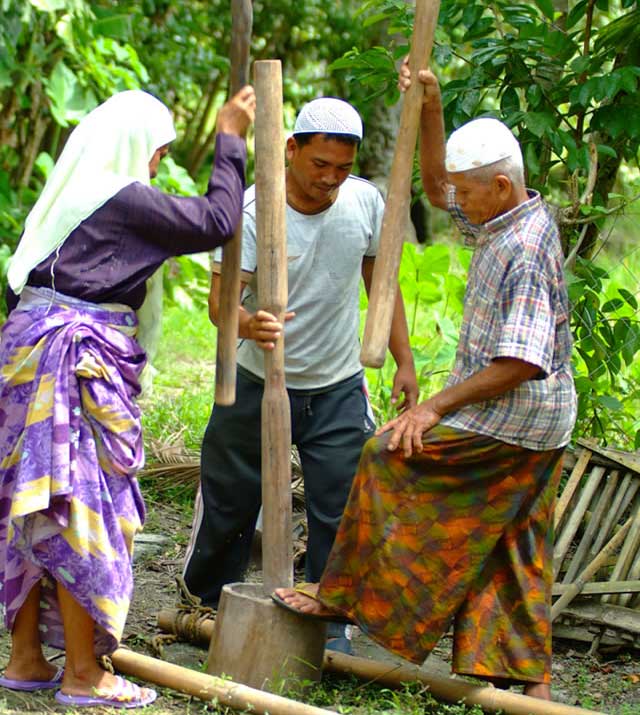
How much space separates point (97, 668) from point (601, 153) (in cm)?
265

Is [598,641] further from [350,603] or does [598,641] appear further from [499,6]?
[499,6]

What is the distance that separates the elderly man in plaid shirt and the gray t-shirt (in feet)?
1.54

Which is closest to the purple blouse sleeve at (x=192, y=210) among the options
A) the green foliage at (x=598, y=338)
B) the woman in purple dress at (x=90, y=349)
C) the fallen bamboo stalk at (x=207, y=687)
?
the woman in purple dress at (x=90, y=349)

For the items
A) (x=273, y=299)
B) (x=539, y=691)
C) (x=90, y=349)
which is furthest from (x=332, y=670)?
(x=90, y=349)

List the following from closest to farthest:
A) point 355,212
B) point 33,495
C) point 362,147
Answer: point 33,495, point 355,212, point 362,147

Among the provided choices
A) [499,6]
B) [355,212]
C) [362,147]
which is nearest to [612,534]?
[355,212]

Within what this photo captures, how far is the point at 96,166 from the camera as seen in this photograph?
3.32 m

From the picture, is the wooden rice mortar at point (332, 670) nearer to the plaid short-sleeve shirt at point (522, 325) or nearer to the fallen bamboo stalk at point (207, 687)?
the fallen bamboo stalk at point (207, 687)

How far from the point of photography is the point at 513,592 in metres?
3.54

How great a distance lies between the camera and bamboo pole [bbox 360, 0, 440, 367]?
3441mm

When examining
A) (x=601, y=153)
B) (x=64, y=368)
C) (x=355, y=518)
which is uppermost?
(x=601, y=153)

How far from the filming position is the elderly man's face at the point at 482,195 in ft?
11.0

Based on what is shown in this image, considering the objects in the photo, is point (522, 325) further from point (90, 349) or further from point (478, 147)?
point (90, 349)

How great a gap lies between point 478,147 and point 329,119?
61cm
